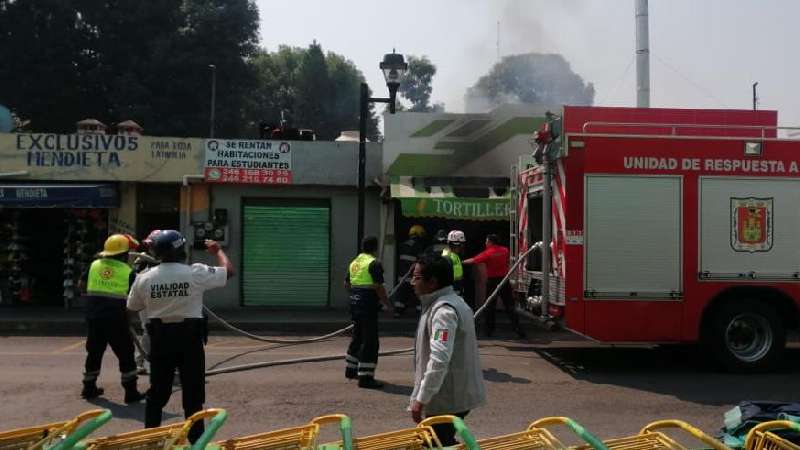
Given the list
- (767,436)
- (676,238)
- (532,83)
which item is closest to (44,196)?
(676,238)

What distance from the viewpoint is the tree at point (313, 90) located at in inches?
2340

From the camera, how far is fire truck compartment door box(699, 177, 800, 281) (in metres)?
8.98

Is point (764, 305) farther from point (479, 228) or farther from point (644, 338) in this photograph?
point (479, 228)

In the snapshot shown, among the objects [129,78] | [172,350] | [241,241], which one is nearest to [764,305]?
[172,350]

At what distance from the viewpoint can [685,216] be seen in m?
8.95

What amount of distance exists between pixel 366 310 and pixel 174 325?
3.54 meters

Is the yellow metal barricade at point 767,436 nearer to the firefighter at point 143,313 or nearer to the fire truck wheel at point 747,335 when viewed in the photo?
the firefighter at point 143,313

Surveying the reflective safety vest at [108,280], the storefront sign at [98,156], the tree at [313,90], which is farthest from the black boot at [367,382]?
the tree at [313,90]

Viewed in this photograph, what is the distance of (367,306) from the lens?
8477 millimetres

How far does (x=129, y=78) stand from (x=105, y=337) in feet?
96.7

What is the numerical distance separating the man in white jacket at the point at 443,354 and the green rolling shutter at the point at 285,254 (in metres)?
11.2

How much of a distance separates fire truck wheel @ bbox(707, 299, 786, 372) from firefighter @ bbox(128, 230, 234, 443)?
20.7 feet

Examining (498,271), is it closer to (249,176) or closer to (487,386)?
(487,386)

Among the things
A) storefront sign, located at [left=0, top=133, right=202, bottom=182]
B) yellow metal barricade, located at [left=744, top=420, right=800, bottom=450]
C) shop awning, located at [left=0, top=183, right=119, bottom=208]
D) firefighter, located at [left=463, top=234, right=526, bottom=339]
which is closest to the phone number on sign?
storefront sign, located at [left=0, top=133, right=202, bottom=182]
